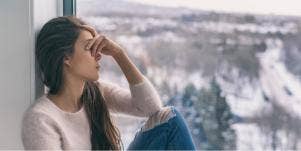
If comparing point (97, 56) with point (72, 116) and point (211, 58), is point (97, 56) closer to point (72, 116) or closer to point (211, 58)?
point (72, 116)

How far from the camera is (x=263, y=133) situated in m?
1.70

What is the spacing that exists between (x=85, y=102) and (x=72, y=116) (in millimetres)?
79

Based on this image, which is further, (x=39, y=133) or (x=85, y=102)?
(x=85, y=102)

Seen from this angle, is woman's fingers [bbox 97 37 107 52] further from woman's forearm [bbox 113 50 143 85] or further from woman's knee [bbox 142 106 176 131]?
woman's knee [bbox 142 106 176 131]

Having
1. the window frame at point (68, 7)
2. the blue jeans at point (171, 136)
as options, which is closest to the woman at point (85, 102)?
the blue jeans at point (171, 136)

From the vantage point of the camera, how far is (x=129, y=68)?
5.05ft

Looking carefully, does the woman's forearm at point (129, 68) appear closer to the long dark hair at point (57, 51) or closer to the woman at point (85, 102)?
the woman at point (85, 102)

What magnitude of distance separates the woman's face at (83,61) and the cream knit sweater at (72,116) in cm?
11

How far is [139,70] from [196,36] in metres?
0.21

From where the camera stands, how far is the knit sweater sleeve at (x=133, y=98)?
155 centimetres

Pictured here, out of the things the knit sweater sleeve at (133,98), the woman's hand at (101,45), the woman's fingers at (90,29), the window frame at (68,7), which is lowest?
the knit sweater sleeve at (133,98)

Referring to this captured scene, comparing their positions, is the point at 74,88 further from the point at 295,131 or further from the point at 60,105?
the point at 295,131

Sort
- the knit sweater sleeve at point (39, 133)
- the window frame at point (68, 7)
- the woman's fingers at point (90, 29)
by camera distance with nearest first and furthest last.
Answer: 1. the knit sweater sleeve at point (39, 133)
2. the woman's fingers at point (90, 29)
3. the window frame at point (68, 7)

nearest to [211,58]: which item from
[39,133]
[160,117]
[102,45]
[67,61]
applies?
[160,117]
